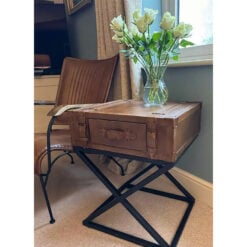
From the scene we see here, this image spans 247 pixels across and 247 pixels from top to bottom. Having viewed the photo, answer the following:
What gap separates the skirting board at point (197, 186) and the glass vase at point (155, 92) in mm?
565

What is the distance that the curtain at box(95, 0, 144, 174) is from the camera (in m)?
1.72

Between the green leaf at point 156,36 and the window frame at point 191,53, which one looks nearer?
the green leaf at point 156,36

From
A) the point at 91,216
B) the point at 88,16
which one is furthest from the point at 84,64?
the point at 91,216

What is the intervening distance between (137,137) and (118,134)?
9 cm

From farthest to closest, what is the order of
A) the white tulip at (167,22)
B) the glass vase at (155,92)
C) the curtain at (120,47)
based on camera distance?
the curtain at (120,47)
the glass vase at (155,92)
the white tulip at (167,22)

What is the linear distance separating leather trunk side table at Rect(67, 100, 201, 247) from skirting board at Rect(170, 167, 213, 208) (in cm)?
22

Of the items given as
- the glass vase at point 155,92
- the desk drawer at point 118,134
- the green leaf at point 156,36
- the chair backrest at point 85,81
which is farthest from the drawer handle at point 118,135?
the chair backrest at point 85,81

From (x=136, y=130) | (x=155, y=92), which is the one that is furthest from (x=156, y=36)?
(x=136, y=130)

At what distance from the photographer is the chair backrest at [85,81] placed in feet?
6.29

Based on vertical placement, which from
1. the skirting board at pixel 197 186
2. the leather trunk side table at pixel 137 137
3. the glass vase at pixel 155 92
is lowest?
the skirting board at pixel 197 186

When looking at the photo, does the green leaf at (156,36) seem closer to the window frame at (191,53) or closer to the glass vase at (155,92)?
the glass vase at (155,92)
